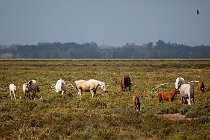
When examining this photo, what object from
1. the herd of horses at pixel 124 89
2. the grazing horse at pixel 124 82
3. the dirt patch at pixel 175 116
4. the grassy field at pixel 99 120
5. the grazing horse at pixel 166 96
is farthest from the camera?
the grazing horse at pixel 124 82

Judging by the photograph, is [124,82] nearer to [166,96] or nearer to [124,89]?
[124,89]

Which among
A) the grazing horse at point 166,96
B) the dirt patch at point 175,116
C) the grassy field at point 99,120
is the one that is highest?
the grazing horse at point 166,96

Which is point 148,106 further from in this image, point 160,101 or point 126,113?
point 126,113

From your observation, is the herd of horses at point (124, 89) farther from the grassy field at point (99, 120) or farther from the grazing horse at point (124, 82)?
the grassy field at point (99, 120)

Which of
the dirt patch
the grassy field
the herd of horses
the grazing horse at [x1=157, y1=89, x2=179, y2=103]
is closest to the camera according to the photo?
the grassy field

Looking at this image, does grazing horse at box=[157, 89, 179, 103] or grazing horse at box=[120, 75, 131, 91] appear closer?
grazing horse at box=[157, 89, 179, 103]

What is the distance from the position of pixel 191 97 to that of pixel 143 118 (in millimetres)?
5869

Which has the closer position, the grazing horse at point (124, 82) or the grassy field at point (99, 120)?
the grassy field at point (99, 120)

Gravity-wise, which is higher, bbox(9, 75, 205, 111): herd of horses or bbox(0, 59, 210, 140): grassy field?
bbox(9, 75, 205, 111): herd of horses

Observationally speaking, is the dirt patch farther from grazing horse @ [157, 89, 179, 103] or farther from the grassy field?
grazing horse @ [157, 89, 179, 103]

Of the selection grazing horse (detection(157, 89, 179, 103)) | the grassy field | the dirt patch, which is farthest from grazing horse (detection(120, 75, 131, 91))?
the dirt patch

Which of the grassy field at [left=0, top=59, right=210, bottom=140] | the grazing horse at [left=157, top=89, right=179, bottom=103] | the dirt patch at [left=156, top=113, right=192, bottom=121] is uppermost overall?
the grazing horse at [left=157, top=89, right=179, bottom=103]

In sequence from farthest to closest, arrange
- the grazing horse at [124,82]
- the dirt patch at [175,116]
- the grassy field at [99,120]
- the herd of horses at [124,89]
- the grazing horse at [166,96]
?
the grazing horse at [124,82], the grazing horse at [166,96], the herd of horses at [124,89], the dirt patch at [175,116], the grassy field at [99,120]

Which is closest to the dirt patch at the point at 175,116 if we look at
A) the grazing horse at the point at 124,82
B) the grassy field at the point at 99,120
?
the grassy field at the point at 99,120
